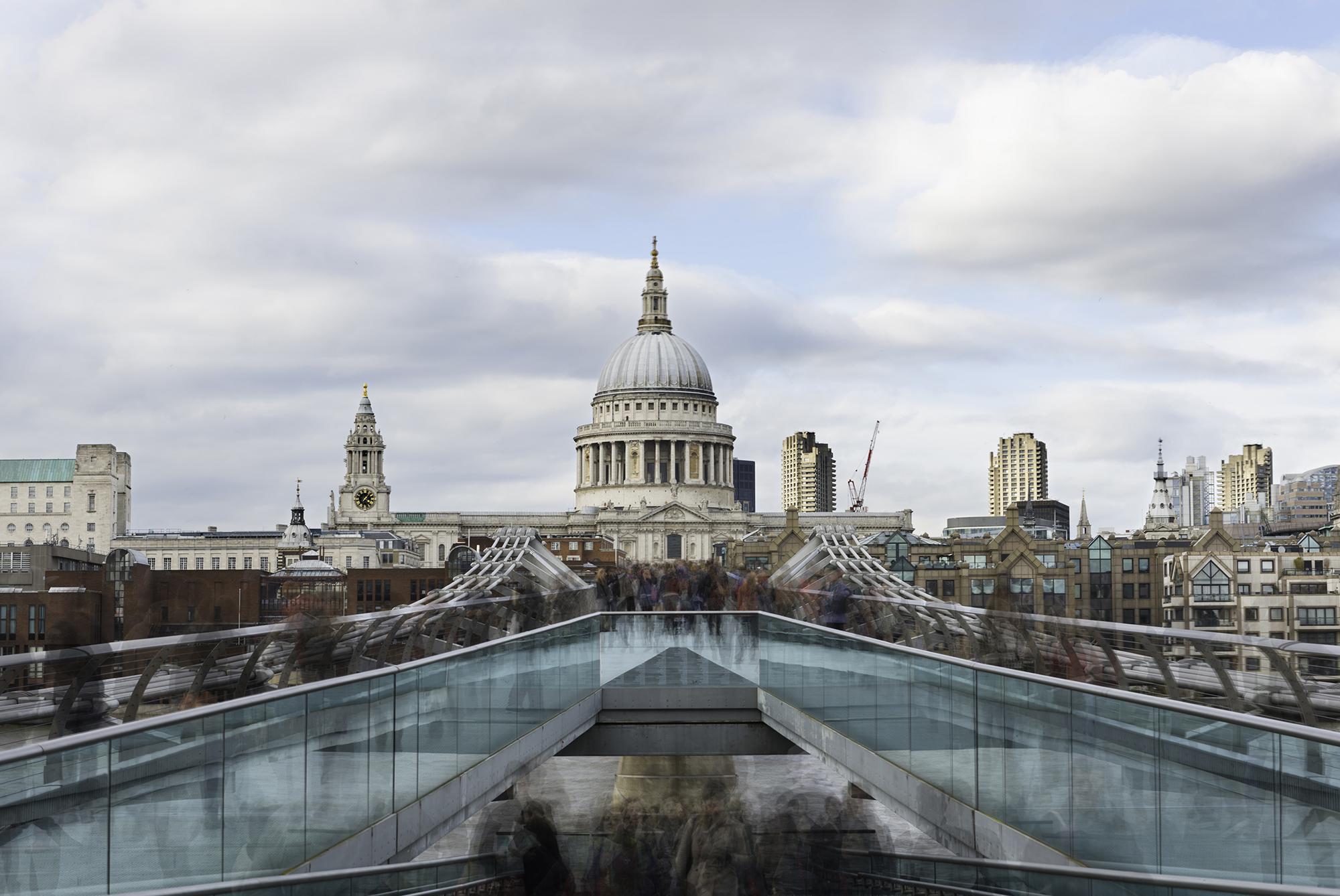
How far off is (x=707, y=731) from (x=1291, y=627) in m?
67.3

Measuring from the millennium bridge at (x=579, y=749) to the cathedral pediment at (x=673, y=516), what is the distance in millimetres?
158220

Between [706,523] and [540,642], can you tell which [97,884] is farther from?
[706,523]

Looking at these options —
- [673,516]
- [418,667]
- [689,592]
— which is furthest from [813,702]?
[673,516]

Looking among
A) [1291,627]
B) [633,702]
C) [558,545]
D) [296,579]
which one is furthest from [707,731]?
[558,545]

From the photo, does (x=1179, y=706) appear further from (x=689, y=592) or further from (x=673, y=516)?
(x=673, y=516)

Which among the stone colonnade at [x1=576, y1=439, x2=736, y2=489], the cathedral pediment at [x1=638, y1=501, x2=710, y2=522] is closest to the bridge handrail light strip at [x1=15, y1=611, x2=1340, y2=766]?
the cathedral pediment at [x1=638, y1=501, x2=710, y2=522]

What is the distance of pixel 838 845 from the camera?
9.06 metres

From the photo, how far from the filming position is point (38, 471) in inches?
7682

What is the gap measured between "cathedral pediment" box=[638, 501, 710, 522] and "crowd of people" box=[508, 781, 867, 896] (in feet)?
560

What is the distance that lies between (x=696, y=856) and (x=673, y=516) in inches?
6772

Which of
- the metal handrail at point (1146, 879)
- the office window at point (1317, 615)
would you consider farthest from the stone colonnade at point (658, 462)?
the metal handrail at point (1146, 879)

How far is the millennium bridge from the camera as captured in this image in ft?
24.4

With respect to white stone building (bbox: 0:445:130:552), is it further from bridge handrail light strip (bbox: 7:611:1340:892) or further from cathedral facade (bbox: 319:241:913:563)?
bridge handrail light strip (bbox: 7:611:1340:892)

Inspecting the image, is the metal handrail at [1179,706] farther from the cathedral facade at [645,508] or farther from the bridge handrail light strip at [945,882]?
the cathedral facade at [645,508]
